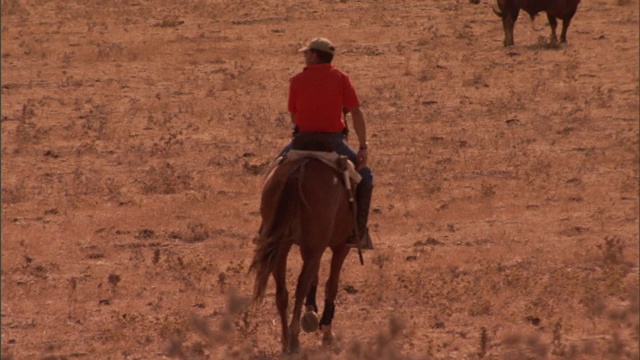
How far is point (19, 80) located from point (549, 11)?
1066cm

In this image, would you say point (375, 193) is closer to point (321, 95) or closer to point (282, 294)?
point (321, 95)

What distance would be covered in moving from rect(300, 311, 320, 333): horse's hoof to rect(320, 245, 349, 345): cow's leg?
0.49 metres

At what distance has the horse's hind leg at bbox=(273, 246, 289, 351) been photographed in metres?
8.28

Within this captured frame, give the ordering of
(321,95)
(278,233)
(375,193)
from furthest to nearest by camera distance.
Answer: (375,193), (321,95), (278,233)

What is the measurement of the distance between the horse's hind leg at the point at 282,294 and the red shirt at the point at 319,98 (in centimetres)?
97

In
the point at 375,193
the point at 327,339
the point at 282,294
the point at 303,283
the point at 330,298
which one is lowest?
the point at 375,193

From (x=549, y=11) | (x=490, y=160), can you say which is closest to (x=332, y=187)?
(x=490, y=160)

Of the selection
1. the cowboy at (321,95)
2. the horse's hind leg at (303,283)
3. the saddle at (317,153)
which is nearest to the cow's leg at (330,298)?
the horse's hind leg at (303,283)

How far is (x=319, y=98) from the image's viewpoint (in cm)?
852

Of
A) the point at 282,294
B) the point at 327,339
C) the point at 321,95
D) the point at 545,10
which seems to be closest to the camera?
the point at 282,294

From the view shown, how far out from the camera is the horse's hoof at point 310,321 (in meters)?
8.23

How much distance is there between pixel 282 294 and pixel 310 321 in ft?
0.88

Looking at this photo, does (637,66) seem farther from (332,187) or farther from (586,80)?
(332,187)

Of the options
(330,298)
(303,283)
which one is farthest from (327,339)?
(303,283)
